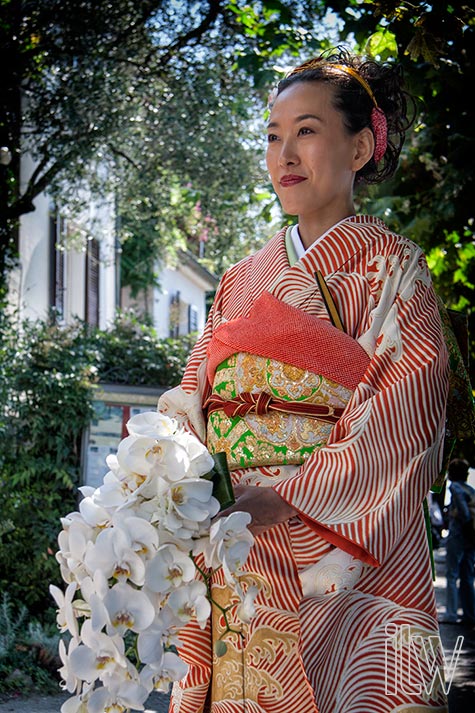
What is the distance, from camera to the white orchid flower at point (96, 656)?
170 cm

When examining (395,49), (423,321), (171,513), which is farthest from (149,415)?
(395,49)

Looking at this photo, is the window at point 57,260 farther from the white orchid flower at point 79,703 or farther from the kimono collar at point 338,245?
the white orchid flower at point 79,703

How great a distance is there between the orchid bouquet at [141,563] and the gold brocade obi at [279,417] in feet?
1.53

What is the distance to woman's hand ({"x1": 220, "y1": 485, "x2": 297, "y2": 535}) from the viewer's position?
2.03 m

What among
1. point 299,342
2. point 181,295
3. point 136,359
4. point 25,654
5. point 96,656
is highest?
point 181,295

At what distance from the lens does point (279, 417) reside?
2.30 meters

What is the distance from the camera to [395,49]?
465cm

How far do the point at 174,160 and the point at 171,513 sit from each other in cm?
1037

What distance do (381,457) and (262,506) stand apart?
293 millimetres

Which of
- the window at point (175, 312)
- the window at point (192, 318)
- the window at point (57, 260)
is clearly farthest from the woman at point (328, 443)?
the window at point (192, 318)

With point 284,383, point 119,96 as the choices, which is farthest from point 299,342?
point 119,96

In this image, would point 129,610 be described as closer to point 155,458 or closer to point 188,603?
point 188,603

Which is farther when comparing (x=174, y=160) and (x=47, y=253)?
(x=47, y=253)

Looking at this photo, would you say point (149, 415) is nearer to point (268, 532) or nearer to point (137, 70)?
point (268, 532)
